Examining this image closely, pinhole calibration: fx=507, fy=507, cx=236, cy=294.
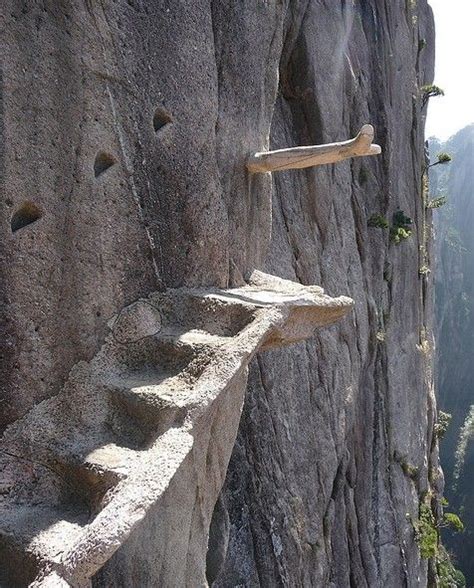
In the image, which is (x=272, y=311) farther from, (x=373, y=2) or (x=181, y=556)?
(x=373, y=2)

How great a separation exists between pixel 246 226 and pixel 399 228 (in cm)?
1201

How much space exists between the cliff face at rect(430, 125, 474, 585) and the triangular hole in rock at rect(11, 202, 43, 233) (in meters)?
48.5

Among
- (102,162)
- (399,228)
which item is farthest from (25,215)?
(399,228)

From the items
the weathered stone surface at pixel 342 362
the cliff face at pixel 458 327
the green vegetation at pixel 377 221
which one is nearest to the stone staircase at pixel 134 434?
the weathered stone surface at pixel 342 362

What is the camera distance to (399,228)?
16656mm

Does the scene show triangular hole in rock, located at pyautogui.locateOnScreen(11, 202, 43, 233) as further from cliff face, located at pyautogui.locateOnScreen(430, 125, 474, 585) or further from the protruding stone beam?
cliff face, located at pyautogui.locateOnScreen(430, 125, 474, 585)

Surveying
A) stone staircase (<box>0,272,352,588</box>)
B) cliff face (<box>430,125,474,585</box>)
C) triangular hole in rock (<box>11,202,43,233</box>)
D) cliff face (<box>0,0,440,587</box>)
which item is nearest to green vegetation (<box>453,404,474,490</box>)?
cliff face (<box>430,125,474,585</box>)

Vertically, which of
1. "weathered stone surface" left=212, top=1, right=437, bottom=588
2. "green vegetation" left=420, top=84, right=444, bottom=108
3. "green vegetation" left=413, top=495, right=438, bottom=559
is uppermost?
"green vegetation" left=420, top=84, right=444, bottom=108

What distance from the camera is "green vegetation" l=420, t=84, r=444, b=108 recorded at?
69.6 feet

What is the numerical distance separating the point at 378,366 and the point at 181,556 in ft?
40.6

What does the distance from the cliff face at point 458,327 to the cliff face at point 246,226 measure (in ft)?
115

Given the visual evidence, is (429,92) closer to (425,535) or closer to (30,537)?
(425,535)

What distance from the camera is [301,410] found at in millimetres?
10852

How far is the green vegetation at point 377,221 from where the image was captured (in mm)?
15258
